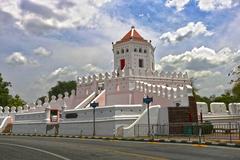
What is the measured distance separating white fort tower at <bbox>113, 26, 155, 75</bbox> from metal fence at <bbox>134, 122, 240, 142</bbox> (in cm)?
2263

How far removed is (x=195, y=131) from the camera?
27.4 meters

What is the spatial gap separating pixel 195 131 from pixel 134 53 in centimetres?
2789

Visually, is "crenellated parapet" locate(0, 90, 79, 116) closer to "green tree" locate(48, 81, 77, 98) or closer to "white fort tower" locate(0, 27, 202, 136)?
"white fort tower" locate(0, 27, 202, 136)

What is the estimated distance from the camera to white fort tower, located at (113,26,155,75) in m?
54.0

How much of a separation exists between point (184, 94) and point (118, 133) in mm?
6878

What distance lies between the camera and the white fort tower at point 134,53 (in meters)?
54.0

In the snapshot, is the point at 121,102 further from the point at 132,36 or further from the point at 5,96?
the point at 5,96

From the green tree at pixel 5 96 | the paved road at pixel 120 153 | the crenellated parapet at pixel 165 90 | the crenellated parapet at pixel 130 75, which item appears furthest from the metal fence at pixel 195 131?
the green tree at pixel 5 96

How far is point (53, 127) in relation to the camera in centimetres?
4184

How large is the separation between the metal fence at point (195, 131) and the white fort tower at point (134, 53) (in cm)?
2263

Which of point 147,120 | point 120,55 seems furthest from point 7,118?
point 147,120

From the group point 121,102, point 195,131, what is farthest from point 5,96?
point 195,131

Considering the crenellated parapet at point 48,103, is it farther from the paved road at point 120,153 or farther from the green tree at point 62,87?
the green tree at point 62,87

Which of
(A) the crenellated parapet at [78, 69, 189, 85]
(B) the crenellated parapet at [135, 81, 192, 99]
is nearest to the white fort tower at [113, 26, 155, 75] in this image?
(A) the crenellated parapet at [78, 69, 189, 85]
